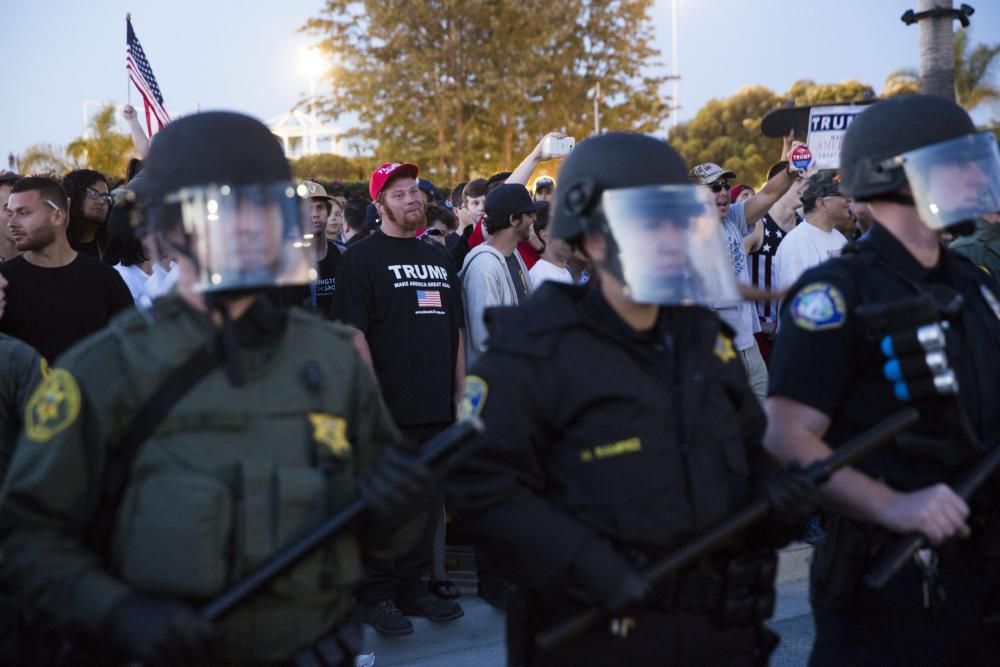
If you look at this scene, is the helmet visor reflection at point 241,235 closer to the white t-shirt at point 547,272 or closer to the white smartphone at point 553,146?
the white t-shirt at point 547,272

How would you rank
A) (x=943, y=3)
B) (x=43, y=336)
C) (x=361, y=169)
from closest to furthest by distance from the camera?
(x=43, y=336) → (x=943, y=3) → (x=361, y=169)

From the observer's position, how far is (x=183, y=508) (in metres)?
2.11

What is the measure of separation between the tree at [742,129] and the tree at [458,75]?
16.3 metres

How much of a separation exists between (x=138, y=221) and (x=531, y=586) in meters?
1.21

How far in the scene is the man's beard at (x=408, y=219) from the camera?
18.9 feet

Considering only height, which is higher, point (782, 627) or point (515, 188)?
point (515, 188)

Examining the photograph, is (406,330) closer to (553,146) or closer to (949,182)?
(553,146)

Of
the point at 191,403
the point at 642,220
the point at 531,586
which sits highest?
the point at 642,220

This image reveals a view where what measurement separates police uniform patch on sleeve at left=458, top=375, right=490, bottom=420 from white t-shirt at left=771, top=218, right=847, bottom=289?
483 cm

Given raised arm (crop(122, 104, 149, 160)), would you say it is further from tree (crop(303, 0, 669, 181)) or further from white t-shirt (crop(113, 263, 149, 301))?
tree (crop(303, 0, 669, 181))

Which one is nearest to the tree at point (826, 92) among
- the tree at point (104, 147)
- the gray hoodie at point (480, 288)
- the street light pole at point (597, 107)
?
the street light pole at point (597, 107)

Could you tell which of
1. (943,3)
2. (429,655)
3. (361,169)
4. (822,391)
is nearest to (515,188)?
(429,655)

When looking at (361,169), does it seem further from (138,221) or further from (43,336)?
(138,221)

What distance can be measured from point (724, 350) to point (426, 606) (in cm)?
323
